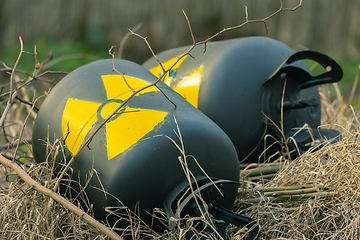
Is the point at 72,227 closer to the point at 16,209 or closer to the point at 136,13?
the point at 16,209

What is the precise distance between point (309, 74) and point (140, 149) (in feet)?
2.85

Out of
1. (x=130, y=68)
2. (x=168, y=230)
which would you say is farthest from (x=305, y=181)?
(x=130, y=68)

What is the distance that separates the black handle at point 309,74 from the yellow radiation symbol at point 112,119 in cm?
59

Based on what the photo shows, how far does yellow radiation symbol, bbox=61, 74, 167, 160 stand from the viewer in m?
1.60

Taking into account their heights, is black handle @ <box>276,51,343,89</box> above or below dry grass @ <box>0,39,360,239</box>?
above

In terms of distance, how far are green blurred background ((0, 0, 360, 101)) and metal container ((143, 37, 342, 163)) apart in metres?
3.95

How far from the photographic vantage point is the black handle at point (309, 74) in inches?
83.6

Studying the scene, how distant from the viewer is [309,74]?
7.14 feet

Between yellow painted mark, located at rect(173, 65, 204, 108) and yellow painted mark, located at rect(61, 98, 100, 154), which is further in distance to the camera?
yellow painted mark, located at rect(173, 65, 204, 108)

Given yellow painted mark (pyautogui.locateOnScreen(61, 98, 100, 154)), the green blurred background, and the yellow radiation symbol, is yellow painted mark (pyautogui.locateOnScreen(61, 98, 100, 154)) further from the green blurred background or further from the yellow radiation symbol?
the green blurred background

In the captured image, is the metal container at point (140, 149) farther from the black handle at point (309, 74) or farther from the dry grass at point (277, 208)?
the black handle at point (309, 74)

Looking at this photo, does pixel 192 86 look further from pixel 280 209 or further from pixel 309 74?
pixel 280 209

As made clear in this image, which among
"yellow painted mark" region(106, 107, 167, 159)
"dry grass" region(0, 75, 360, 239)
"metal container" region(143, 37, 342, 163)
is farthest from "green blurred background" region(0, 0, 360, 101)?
"yellow painted mark" region(106, 107, 167, 159)

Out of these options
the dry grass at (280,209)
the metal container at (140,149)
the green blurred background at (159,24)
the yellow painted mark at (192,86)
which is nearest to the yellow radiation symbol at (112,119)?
the metal container at (140,149)
